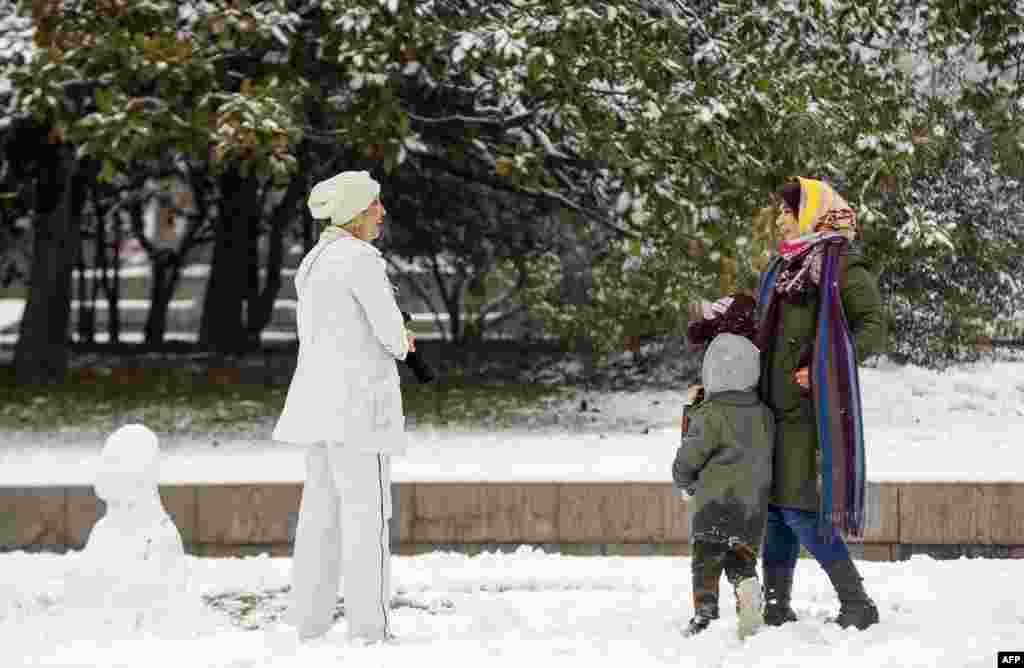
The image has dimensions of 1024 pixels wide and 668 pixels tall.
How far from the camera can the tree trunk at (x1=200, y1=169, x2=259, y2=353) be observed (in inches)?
782

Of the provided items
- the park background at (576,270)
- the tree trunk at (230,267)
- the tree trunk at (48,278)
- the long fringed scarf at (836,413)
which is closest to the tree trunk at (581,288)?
the park background at (576,270)

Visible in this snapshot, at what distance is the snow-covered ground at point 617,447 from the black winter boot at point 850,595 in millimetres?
2423

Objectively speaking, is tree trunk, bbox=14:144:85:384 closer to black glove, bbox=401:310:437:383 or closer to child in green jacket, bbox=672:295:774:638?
black glove, bbox=401:310:437:383

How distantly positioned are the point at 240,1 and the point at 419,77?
80.6 inches

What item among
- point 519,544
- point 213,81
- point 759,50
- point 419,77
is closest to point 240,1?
point 213,81

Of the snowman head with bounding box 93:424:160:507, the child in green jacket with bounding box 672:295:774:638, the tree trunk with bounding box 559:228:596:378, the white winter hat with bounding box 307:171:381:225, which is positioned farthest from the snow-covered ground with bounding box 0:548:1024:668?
the tree trunk with bounding box 559:228:596:378

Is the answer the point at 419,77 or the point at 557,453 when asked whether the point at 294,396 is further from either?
the point at 419,77

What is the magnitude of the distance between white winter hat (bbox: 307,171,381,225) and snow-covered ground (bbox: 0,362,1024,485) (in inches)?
110

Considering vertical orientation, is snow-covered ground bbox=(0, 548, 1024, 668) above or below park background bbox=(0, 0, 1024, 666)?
below

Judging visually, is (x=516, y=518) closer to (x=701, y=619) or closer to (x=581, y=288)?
(x=701, y=619)

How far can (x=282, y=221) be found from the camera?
23.2m

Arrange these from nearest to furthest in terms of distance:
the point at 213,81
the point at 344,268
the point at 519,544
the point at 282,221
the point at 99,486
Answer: the point at 344,268, the point at 99,486, the point at 519,544, the point at 213,81, the point at 282,221

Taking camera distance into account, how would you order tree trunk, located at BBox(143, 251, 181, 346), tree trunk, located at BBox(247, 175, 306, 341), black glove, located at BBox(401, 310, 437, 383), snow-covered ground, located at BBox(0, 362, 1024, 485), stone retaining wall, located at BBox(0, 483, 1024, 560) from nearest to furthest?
black glove, located at BBox(401, 310, 437, 383), stone retaining wall, located at BBox(0, 483, 1024, 560), snow-covered ground, located at BBox(0, 362, 1024, 485), tree trunk, located at BBox(247, 175, 306, 341), tree trunk, located at BBox(143, 251, 181, 346)

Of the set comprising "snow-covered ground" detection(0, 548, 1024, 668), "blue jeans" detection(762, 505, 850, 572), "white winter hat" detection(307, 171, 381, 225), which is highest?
"white winter hat" detection(307, 171, 381, 225)
